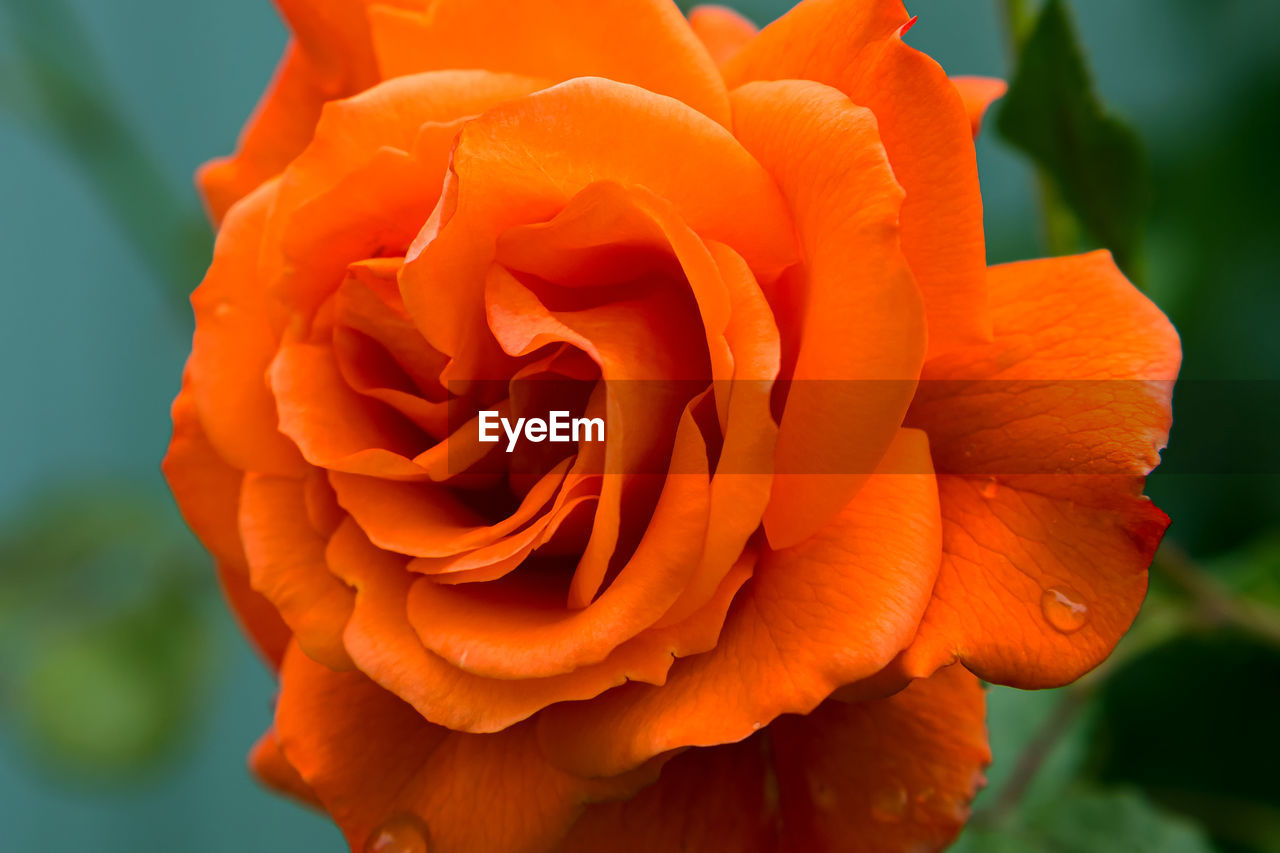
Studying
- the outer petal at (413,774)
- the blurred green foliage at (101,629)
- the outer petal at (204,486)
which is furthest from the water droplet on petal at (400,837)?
the blurred green foliage at (101,629)

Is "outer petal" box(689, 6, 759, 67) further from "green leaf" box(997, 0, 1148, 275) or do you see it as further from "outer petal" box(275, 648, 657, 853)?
"outer petal" box(275, 648, 657, 853)

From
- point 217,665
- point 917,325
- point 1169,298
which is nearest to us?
point 917,325

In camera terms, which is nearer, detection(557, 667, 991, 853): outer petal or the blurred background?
detection(557, 667, 991, 853): outer petal

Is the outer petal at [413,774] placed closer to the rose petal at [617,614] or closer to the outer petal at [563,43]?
the rose petal at [617,614]

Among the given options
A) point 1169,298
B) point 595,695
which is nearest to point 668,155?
point 595,695

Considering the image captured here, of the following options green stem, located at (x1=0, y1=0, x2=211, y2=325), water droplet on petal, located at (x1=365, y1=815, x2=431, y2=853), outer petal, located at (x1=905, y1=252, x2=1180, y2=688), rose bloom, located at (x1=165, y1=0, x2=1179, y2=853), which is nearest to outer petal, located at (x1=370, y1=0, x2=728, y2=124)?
rose bloom, located at (x1=165, y1=0, x2=1179, y2=853)

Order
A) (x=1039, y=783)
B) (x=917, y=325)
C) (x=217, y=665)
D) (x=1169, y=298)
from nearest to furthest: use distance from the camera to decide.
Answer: (x=917, y=325)
(x=1039, y=783)
(x=1169, y=298)
(x=217, y=665)

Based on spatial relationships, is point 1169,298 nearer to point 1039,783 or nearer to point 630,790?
point 1039,783

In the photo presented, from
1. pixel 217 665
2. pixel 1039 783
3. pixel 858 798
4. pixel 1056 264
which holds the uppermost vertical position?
pixel 1056 264
